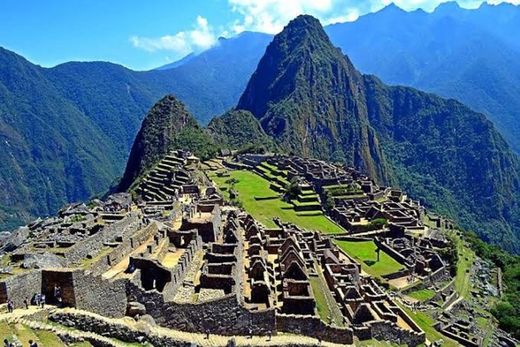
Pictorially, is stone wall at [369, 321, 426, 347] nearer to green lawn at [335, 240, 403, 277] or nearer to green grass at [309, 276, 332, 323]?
green grass at [309, 276, 332, 323]

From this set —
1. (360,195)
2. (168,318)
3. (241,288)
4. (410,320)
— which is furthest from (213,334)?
(360,195)

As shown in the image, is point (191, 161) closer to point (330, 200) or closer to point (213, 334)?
point (330, 200)

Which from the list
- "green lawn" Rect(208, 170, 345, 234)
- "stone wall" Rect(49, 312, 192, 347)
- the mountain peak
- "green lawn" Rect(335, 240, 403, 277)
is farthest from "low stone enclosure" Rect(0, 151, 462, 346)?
the mountain peak

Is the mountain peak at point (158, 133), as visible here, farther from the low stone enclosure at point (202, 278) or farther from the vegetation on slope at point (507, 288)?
the low stone enclosure at point (202, 278)

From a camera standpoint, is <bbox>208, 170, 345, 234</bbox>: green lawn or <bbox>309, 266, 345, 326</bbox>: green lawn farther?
<bbox>208, 170, 345, 234</bbox>: green lawn

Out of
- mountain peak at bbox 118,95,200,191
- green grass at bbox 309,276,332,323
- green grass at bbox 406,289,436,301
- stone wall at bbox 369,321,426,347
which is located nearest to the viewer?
green grass at bbox 309,276,332,323

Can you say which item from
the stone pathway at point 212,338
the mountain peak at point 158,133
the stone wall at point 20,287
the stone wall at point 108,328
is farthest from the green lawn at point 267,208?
the mountain peak at point 158,133
